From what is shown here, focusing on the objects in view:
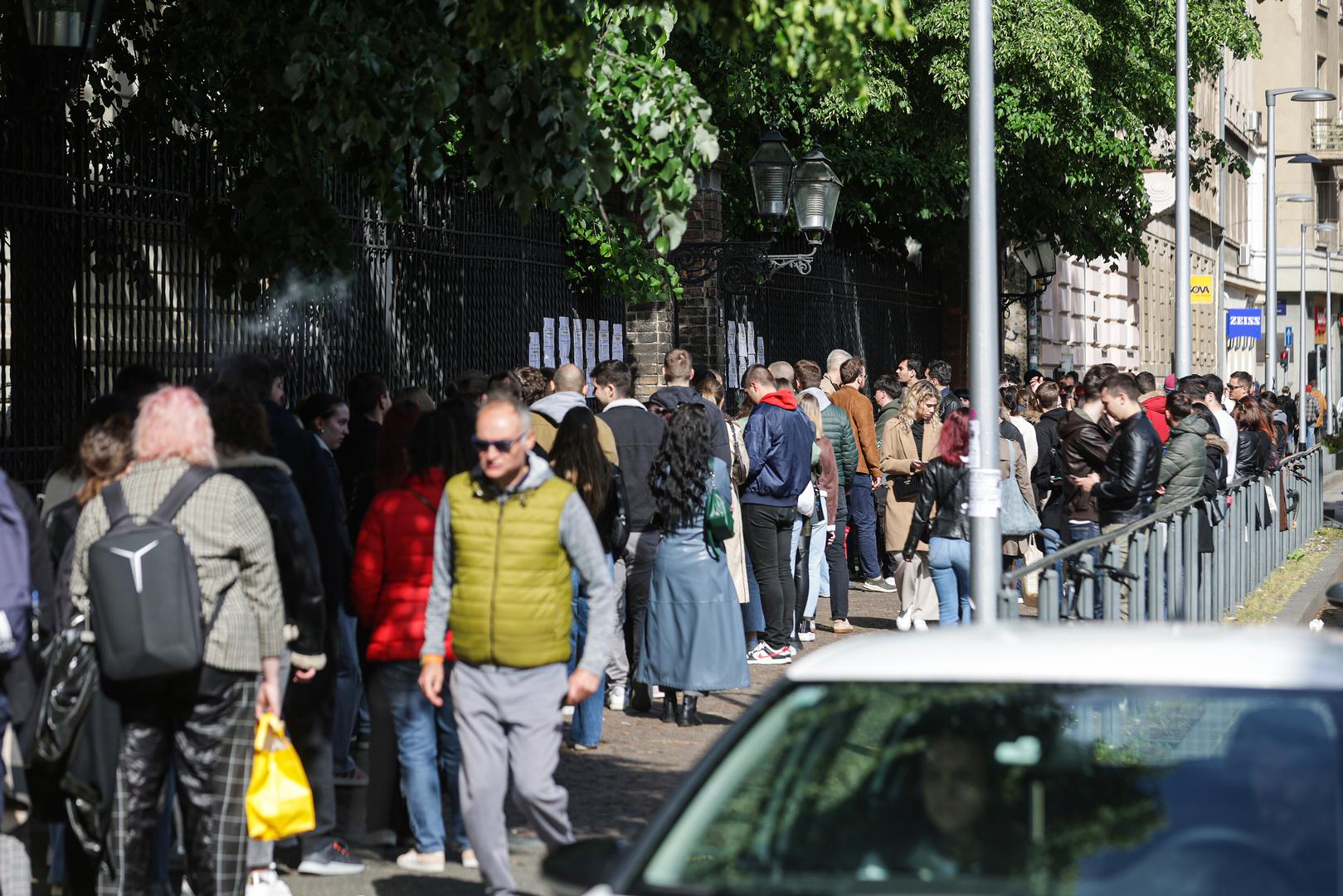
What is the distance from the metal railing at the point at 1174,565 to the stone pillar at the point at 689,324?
3995mm

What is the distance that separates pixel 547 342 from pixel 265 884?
29.0 ft

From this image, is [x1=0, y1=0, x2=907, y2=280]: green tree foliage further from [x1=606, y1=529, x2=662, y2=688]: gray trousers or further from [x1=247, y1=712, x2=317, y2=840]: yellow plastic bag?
[x1=247, y1=712, x2=317, y2=840]: yellow plastic bag

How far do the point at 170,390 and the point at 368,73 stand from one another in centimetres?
284

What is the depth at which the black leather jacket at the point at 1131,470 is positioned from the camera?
12.2 metres

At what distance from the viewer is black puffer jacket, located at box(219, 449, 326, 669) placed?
652cm

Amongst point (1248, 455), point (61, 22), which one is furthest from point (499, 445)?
point (1248, 455)

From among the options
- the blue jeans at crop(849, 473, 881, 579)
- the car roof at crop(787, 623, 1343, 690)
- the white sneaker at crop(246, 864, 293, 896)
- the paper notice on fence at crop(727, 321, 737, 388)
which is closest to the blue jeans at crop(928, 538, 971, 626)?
the blue jeans at crop(849, 473, 881, 579)

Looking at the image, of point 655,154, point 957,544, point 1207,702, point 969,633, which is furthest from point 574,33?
point 957,544

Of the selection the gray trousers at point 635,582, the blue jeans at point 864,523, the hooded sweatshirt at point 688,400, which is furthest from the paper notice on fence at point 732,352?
the gray trousers at point 635,582

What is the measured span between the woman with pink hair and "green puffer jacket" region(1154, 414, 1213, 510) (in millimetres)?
8418

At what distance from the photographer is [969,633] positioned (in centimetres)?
416

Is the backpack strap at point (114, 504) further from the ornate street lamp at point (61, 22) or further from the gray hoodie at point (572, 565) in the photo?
the ornate street lamp at point (61, 22)

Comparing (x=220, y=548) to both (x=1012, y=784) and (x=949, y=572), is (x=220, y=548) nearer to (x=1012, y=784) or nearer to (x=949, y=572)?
(x=1012, y=784)

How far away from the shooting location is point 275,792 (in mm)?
6211
